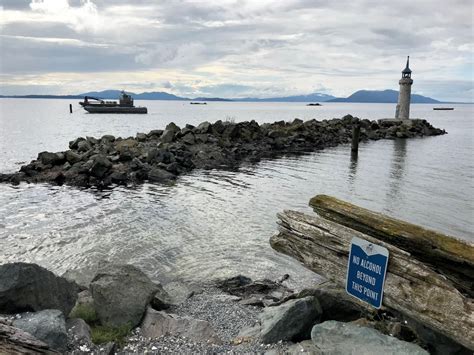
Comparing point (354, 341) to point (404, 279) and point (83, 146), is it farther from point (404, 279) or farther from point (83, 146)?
point (83, 146)

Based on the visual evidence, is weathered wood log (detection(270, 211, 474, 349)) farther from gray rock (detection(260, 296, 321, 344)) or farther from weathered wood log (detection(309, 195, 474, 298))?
gray rock (detection(260, 296, 321, 344))

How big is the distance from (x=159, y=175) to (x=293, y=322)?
68.1 ft

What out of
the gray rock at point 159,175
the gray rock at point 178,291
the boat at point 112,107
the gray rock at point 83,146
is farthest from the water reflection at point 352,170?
the boat at point 112,107

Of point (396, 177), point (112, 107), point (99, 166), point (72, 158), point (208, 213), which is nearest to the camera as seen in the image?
point (208, 213)

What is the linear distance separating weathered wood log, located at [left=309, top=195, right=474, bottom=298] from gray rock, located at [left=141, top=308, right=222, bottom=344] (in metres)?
2.89

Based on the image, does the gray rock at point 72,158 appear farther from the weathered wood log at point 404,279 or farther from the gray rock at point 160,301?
the weathered wood log at point 404,279

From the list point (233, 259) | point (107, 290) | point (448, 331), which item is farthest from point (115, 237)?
point (448, 331)

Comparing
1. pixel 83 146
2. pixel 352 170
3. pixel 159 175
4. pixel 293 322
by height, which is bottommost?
pixel 352 170

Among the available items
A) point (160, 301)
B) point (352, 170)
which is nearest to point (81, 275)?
point (160, 301)

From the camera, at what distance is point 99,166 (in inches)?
1017

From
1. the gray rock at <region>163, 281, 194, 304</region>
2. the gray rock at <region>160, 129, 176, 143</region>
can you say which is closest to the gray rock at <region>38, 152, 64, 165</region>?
the gray rock at <region>160, 129, 176, 143</region>

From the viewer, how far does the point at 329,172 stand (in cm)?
3023

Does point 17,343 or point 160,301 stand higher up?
point 17,343

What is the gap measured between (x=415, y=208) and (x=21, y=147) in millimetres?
44761
